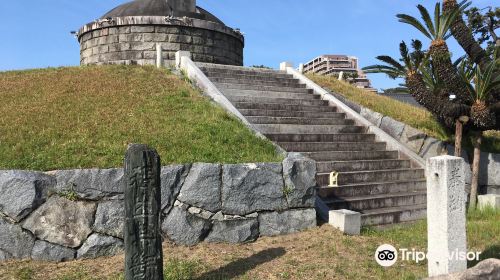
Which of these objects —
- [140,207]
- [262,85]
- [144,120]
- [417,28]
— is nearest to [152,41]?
[262,85]

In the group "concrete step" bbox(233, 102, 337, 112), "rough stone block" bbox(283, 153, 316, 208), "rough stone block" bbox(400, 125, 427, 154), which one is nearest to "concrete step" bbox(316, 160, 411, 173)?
"rough stone block" bbox(400, 125, 427, 154)

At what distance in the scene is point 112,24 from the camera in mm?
17406

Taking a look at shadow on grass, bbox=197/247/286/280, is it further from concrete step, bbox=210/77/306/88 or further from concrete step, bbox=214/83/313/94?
concrete step, bbox=210/77/306/88

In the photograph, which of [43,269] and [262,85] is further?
[262,85]

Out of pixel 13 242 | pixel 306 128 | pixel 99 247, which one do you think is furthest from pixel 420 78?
pixel 13 242

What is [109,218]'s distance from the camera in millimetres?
5469

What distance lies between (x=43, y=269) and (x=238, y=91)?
23.9ft

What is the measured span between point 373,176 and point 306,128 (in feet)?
6.36

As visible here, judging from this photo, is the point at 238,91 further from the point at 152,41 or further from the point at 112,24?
the point at 112,24

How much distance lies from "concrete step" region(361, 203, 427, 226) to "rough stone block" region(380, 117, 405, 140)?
2950 millimetres

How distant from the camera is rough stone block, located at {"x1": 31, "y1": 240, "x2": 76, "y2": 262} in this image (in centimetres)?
519

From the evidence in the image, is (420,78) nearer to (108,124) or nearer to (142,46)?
(108,124)

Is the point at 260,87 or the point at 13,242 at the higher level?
the point at 260,87

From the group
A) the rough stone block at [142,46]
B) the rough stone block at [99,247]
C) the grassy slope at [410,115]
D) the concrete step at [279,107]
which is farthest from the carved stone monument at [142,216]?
the rough stone block at [142,46]
